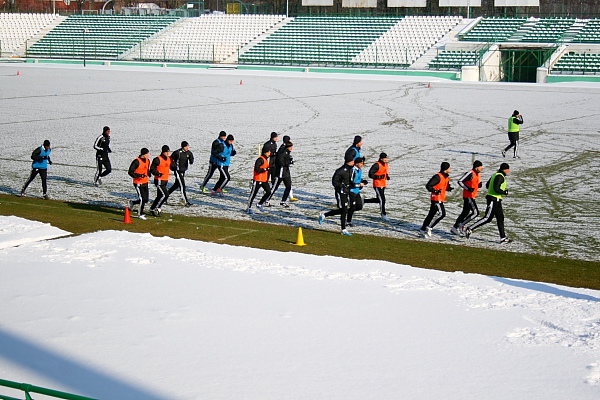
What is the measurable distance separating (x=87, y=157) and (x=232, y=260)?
10.6 m

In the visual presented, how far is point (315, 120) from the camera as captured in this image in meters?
27.8

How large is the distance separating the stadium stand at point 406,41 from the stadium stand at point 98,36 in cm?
2108

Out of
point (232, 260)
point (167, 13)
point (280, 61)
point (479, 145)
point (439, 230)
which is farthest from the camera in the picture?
point (167, 13)

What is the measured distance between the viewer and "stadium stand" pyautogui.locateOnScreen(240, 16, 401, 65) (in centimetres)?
5622

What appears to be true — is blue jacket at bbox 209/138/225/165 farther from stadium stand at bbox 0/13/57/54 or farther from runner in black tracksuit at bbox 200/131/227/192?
stadium stand at bbox 0/13/57/54

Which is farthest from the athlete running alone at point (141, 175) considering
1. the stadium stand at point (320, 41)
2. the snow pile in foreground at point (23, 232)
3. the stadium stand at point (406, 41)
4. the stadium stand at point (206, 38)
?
the stadium stand at point (206, 38)

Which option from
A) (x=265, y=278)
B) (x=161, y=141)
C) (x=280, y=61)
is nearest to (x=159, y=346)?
(x=265, y=278)

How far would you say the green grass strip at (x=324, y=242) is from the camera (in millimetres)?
11430

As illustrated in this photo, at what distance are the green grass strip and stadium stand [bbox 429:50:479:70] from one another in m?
37.4

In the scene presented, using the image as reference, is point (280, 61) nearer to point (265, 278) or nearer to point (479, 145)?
point (479, 145)

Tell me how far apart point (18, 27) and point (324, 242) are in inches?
2653

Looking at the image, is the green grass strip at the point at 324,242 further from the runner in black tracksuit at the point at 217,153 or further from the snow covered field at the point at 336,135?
the runner in black tracksuit at the point at 217,153

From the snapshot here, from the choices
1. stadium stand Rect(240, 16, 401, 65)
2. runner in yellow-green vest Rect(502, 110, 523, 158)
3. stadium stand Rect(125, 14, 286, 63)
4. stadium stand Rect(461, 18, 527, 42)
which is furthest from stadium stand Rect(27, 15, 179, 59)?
runner in yellow-green vest Rect(502, 110, 523, 158)

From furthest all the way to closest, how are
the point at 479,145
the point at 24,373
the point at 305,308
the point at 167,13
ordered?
the point at 167,13 < the point at 479,145 < the point at 305,308 < the point at 24,373
